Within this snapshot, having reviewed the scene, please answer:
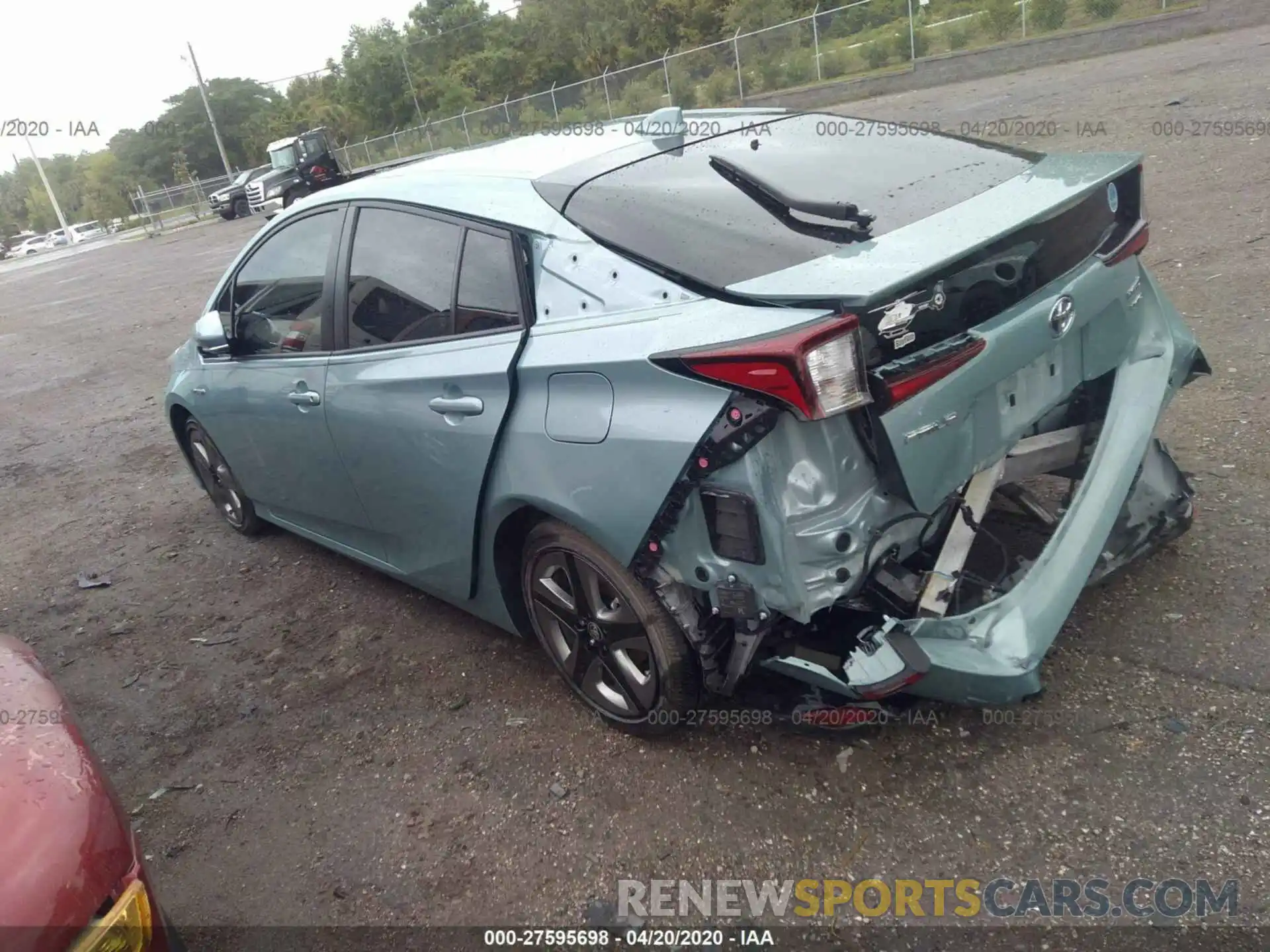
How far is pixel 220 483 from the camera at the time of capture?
16.4 feet

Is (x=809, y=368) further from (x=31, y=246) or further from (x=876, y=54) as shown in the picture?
(x=31, y=246)

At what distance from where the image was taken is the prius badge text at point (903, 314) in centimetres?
218

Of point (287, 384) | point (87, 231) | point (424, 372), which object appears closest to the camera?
point (424, 372)

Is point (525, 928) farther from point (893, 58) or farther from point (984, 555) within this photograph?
point (893, 58)

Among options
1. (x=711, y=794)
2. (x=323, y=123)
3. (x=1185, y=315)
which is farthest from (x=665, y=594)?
(x=323, y=123)

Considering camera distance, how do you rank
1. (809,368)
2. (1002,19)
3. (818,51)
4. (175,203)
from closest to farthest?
1. (809,368)
2. (1002,19)
3. (818,51)
4. (175,203)

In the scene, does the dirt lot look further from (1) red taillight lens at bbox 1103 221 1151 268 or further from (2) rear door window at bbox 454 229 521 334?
(2) rear door window at bbox 454 229 521 334

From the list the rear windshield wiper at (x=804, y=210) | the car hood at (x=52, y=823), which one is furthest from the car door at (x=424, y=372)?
the car hood at (x=52, y=823)

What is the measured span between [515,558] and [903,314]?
60.9 inches

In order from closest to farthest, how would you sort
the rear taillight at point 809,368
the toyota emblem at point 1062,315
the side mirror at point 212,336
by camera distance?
the rear taillight at point 809,368 → the toyota emblem at point 1062,315 → the side mirror at point 212,336

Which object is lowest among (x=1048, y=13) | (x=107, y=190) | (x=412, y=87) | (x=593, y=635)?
(x=593, y=635)

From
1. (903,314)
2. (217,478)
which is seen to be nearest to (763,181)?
(903,314)

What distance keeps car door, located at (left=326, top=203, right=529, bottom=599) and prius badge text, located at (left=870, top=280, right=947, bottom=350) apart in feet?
3.59

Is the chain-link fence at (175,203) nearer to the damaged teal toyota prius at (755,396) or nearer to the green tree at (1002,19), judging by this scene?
the green tree at (1002,19)
